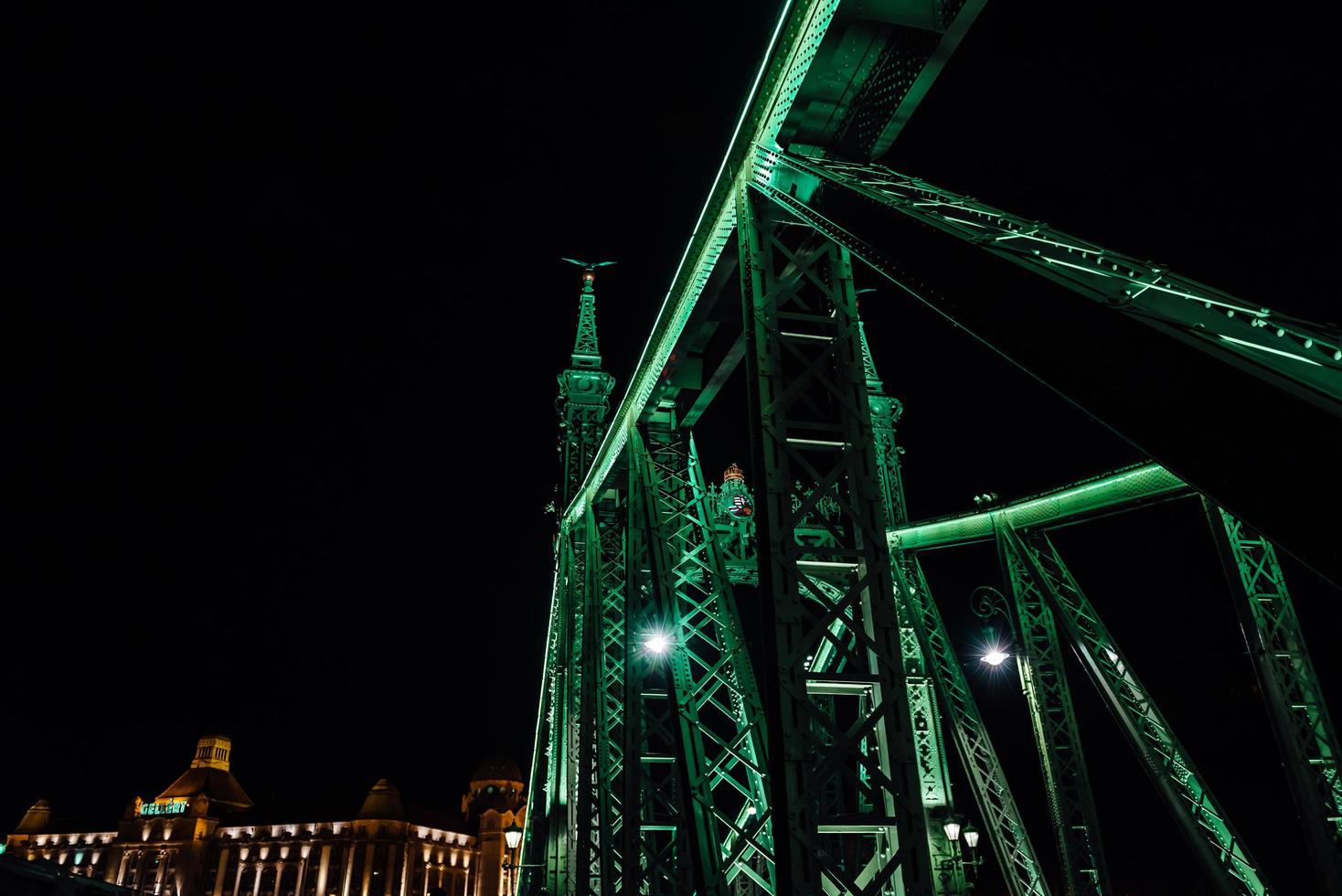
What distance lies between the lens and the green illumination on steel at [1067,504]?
1266 centimetres

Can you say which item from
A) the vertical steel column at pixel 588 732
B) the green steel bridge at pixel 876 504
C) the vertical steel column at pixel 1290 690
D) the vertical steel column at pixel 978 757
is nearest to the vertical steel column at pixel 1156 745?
the green steel bridge at pixel 876 504

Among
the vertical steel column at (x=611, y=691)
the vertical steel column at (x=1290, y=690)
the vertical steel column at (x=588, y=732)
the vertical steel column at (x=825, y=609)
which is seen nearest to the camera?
the vertical steel column at (x=825, y=609)

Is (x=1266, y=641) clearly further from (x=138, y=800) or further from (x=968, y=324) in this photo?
(x=138, y=800)

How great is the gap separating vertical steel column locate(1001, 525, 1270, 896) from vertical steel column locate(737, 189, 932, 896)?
6.56m

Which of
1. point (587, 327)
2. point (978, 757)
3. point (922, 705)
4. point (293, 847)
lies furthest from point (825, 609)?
point (293, 847)

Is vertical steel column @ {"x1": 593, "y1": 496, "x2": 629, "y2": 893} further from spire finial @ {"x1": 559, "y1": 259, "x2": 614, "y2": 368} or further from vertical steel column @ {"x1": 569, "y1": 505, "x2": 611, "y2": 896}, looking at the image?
spire finial @ {"x1": 559, "y1": 259, "x2": 614, "y2": 368}

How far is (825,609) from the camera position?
648 cm

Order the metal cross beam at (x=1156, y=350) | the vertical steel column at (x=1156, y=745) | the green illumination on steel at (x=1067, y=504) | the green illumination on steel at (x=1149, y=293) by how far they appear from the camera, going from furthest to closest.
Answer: the green illumination on steel at (x=1067, y=504)
the vertical steel column at (x=1156, y=745)
the green illumination on steel at (x=1149, y=293)
the metal cross beam at (x=1156, y=350)

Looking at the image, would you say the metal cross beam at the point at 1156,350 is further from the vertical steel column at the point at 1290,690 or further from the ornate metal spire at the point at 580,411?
the ornate metal spire at the point at 580,411

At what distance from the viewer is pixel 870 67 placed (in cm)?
719

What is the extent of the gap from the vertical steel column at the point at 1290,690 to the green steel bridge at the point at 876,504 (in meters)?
0.03

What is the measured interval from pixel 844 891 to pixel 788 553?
2.31 m

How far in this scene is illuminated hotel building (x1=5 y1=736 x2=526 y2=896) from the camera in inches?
3831

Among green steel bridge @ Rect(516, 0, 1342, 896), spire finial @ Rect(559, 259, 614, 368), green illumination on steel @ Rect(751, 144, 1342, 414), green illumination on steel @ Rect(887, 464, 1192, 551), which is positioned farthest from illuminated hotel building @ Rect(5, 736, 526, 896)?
green illumination on steel @ Rect(751, 144, 1342, 414)
